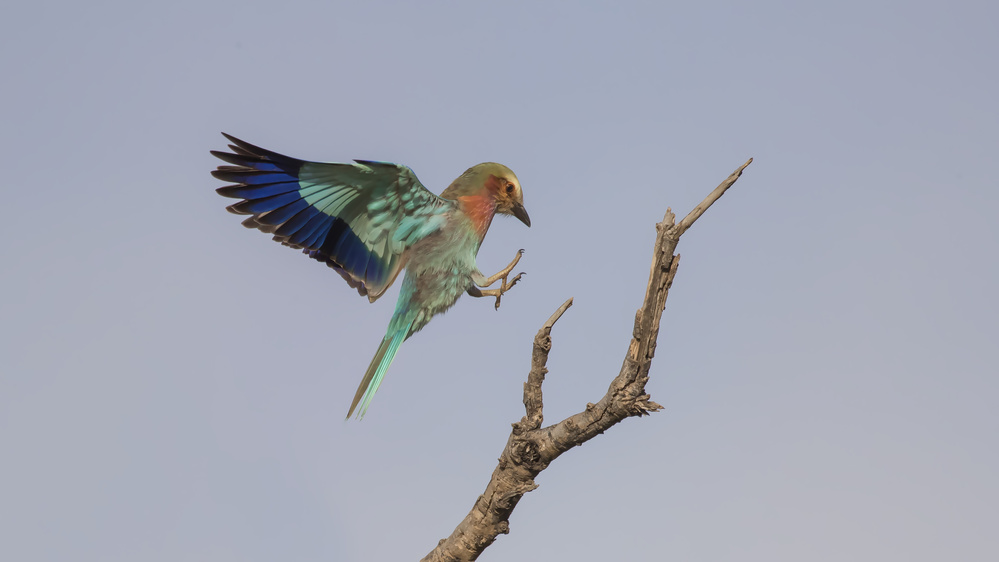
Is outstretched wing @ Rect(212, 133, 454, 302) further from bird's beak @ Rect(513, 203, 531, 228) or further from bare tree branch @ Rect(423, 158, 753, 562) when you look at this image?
bare tree branch @ Rect(423, 158, 753, 562)

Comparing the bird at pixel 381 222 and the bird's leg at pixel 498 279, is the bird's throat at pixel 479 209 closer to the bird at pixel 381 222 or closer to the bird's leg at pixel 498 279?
the bird at pixel 381 222

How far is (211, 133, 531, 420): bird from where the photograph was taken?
5355mm

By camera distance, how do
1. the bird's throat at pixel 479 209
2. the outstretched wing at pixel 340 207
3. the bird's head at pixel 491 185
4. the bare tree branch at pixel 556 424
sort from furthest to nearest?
the bird's head at pixel 491 185 → the bird's throat at pixel 479 209 → the outstretched wing at pixel 340 207 → the bare tree branch at pixel 556 424

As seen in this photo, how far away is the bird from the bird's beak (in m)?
0.09

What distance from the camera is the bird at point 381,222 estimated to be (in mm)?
5355

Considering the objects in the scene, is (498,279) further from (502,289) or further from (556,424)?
(556,424)

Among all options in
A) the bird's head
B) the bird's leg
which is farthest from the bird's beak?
the bird's leg

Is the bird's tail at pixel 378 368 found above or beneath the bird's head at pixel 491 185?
beneath

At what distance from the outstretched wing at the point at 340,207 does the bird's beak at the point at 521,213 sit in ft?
2.03

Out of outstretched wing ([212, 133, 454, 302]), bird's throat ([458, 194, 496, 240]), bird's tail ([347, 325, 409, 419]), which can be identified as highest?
bird's throat ([458, 194, 496, 240])

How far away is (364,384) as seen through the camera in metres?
5.47

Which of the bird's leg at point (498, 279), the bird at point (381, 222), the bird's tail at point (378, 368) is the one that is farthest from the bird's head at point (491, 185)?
the bird's tail at point (378, 368)

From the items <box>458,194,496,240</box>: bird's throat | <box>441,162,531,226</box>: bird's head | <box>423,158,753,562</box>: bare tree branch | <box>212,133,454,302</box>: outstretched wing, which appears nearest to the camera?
<box>423,158,753,562</box>: bare tree branch

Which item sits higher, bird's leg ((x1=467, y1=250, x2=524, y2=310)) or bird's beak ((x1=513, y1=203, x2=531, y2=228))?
bird's beak ((x1=513, y1=203, x2=531, y2=228))
